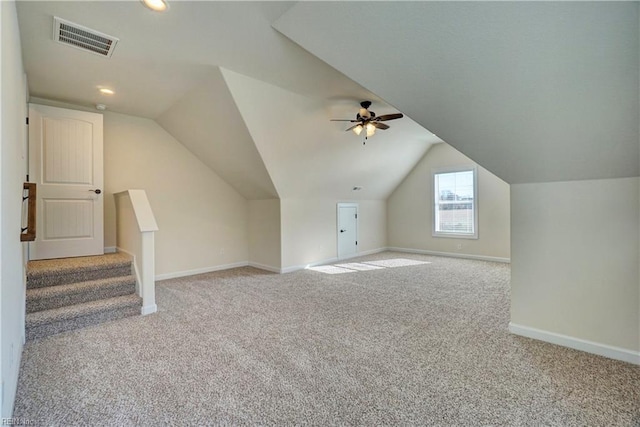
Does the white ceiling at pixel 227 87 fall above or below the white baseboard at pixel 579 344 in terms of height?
above

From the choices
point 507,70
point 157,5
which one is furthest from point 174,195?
point 507,70

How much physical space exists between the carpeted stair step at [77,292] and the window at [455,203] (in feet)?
21.3

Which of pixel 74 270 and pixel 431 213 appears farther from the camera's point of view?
pixel 431 213

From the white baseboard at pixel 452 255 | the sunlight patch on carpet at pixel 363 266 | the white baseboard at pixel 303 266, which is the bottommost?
the sunlight patch on carpet at pixel 363 266

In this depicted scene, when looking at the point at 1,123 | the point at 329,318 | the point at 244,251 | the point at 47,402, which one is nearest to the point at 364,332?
the point at 329,318

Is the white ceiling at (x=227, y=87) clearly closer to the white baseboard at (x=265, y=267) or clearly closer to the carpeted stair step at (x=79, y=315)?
the white baseboard at (x=265, y=267)

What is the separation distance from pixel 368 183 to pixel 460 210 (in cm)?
231

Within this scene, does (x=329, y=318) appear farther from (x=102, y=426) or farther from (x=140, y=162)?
(x=140, y=162)

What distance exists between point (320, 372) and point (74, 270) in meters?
3.15

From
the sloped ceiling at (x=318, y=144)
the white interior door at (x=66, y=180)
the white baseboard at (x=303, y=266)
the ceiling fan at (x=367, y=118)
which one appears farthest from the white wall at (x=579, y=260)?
the white interior door at (x=66, y=180)

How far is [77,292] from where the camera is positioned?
10.3ft

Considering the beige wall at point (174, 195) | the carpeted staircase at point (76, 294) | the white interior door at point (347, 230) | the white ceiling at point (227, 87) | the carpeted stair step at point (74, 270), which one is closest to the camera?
the white ceiling at point (227, 87)

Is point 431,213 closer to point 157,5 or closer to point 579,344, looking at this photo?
point 579,344

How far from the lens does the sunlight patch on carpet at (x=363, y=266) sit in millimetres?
5568
